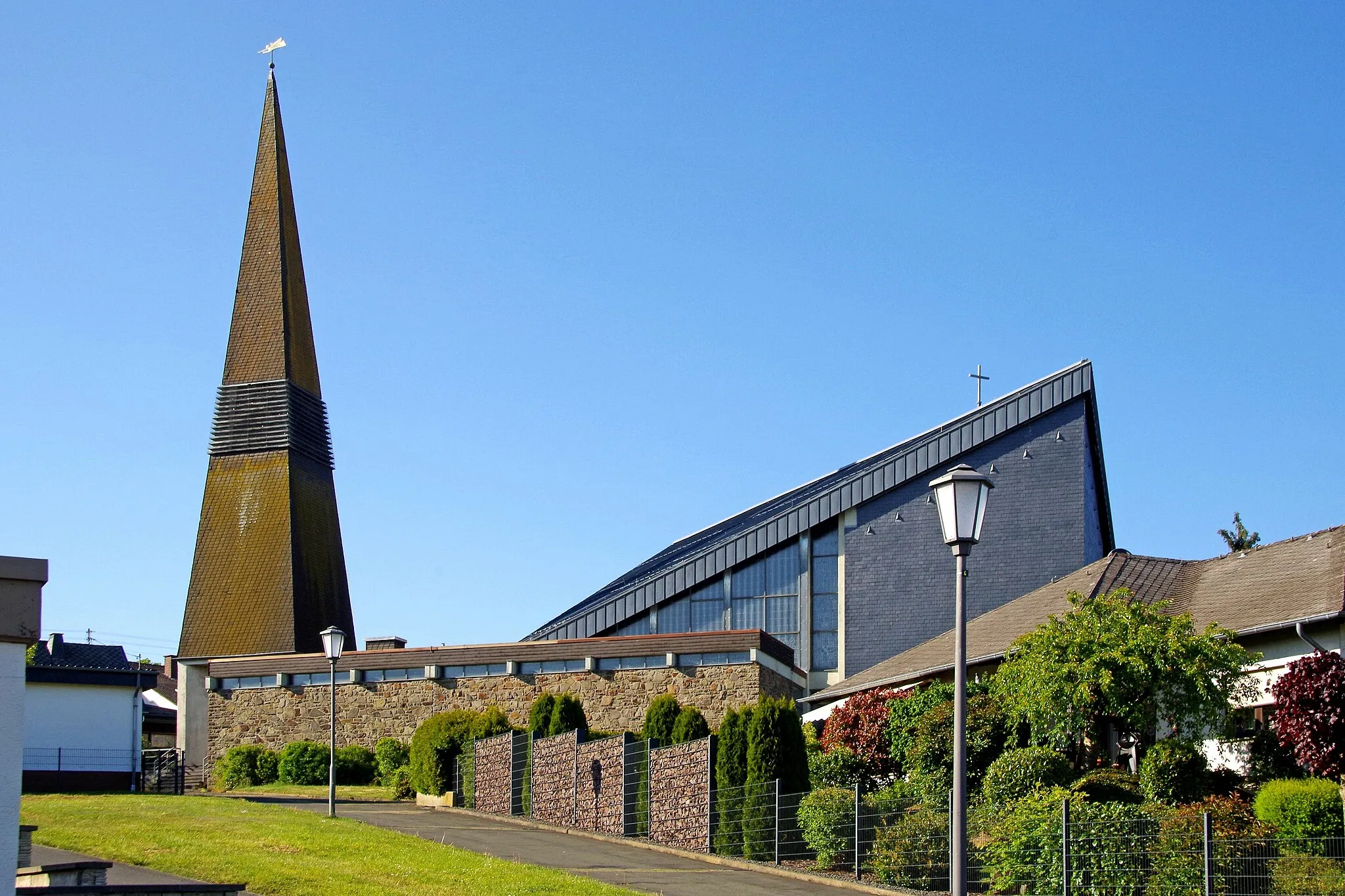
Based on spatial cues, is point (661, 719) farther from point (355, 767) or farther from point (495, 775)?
point (355, 767)

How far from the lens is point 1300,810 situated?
1669 centimetres

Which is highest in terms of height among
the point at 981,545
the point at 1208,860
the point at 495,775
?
the point at 981,545

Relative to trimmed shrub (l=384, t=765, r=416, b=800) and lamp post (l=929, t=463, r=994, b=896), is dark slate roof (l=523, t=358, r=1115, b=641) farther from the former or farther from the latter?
lamp post (l=929, t=463, r=994, b=896)

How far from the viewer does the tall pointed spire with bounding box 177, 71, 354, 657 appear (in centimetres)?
4616

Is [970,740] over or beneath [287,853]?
over

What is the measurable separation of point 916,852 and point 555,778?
9.21 m

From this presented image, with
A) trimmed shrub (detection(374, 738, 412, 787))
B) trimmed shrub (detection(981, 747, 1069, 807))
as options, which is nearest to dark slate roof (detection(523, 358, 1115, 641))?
trimmed shrub (detection(374, 738, 412, 787))

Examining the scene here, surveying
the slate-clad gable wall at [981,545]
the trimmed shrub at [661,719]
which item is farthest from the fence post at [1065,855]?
the slate-clad gable wall at [981,545]

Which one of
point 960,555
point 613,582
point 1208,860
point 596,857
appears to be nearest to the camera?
point 960,555

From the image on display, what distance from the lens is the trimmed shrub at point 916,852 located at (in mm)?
17453

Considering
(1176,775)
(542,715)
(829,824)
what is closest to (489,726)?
(542,715)

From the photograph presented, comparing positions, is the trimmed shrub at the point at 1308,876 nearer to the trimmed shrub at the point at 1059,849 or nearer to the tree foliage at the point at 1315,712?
the trimmed shrub at the point at 1059,849

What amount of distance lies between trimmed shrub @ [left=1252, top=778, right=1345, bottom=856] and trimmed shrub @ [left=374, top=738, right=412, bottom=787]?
67.4 feet

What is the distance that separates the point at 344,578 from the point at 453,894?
37211mm
